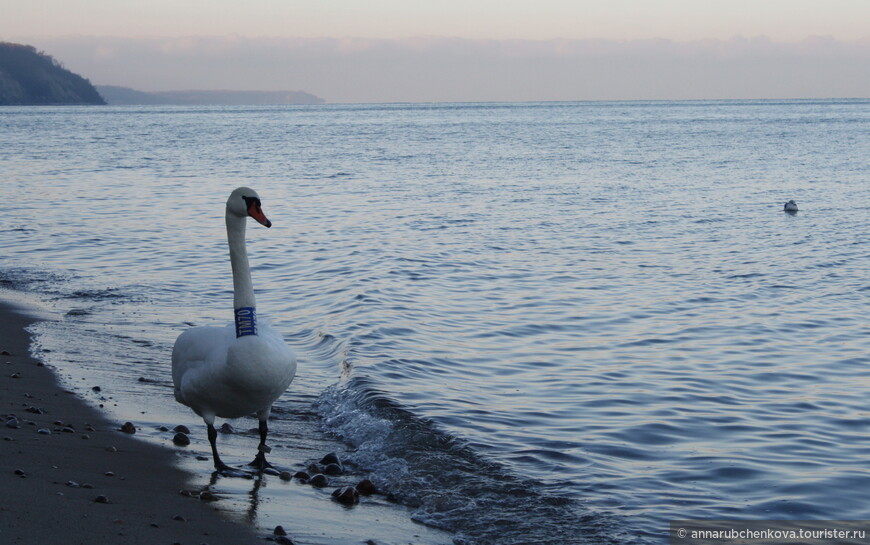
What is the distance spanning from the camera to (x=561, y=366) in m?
10.5

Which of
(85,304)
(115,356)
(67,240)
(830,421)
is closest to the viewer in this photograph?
(830,421)

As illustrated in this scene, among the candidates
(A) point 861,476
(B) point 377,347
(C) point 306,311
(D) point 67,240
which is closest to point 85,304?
(C) point 306,311

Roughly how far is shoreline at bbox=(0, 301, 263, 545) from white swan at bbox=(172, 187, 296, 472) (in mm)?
558

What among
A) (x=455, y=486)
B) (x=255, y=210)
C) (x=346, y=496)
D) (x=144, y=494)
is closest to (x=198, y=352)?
(x=255, y=210)

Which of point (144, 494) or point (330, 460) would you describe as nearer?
point (144, 494)

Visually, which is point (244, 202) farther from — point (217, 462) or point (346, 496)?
point (346, 496)

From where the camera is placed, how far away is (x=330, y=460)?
23.4 feet

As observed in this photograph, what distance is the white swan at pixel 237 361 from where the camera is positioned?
6.34 metres

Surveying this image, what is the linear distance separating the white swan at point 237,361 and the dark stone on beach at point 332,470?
1.46 feet

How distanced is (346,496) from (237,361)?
3.90 feet

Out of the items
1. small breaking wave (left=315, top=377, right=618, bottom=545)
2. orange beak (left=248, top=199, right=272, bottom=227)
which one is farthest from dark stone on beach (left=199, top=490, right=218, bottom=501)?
orange beak (left=248, top=199, right=272, bottom=227)

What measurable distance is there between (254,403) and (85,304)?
7.82 meters

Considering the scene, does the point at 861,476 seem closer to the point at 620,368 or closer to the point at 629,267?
the point at 620,368

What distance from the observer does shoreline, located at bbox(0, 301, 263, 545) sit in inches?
193
